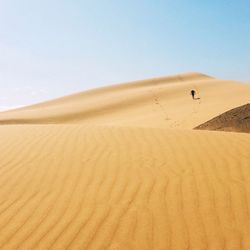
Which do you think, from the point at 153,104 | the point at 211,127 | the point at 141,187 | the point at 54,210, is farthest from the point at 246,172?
the point at 153,104

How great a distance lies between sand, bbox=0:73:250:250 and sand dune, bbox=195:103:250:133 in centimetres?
295

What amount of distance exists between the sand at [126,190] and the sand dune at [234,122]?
9.68 feet

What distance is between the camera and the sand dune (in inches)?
401

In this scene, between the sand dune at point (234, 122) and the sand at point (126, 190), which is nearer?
the sand at point (126, 190)

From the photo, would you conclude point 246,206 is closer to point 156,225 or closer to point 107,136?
point 156,225

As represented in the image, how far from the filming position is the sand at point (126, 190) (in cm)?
371

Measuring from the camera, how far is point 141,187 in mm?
4727

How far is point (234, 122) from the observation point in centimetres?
1051

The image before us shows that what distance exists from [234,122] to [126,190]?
6554mm

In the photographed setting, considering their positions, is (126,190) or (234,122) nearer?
(126,190)

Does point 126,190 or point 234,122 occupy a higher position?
point 234,122

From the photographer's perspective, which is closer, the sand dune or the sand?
the sand

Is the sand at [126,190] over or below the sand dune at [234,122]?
below

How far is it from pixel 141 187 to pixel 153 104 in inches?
935
